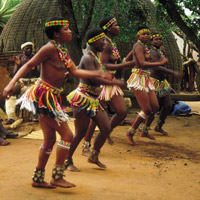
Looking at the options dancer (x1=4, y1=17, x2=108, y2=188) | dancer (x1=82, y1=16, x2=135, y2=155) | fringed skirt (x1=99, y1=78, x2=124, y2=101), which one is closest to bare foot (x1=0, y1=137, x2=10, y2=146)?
dancer (x1=82, y1=16, x2=135, y2=155)

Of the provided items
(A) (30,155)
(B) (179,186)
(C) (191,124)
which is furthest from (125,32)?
(B) (179,186)

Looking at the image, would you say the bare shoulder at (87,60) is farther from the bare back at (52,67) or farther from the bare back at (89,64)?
the bare back at (52,67)

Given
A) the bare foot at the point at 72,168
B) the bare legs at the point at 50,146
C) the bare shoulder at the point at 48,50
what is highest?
the bare shoulder at the point at 48,50

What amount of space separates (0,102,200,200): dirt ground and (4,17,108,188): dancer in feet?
0.58

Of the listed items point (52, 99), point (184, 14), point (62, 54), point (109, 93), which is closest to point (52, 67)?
point (62, 54)

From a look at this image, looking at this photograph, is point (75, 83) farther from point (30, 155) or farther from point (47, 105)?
point (47, 105)

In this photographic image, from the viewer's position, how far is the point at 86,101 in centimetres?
477

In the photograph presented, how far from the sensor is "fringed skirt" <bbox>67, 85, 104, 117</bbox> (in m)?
4.72

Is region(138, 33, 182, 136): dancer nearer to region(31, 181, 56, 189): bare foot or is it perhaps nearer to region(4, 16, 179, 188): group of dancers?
region(4, 16, 179, 188): group of dancers

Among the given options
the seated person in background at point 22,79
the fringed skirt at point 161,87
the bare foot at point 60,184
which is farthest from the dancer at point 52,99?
the seated person in background at point 22,79

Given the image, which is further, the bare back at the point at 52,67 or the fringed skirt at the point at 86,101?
the fringed skirt at the point at 86,101

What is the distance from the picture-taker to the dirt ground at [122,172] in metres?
3.69

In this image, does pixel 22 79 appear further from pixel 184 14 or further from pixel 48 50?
pixel 48 50

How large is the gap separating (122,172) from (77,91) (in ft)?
3.84
